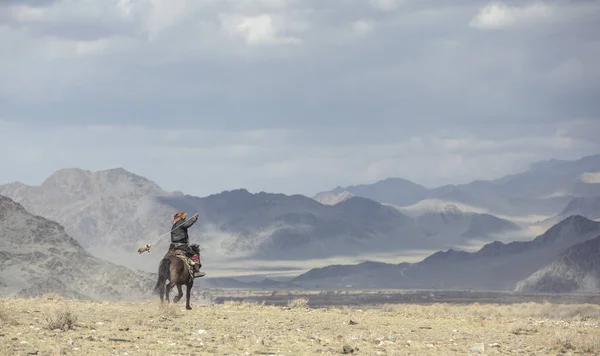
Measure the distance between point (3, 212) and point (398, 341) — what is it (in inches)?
3871

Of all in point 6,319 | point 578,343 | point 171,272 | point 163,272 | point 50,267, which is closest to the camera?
point 6,319

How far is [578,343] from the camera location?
24.8 m

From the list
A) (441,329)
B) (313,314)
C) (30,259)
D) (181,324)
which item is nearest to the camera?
(181,324)

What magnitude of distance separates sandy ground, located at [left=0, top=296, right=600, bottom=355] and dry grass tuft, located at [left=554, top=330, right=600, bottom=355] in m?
0.02

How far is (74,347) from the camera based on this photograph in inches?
816

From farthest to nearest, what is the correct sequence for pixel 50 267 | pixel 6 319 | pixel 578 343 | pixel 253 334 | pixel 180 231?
pixel 50 267
pixel 180 231
pixel 253 334
pixel 578 343
pixel 6 319

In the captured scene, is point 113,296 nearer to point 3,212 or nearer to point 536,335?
point 3,212

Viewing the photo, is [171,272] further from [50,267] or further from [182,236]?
[50,267]

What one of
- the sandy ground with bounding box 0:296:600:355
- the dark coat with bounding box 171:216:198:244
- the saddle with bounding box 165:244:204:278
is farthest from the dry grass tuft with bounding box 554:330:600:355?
the dark coat with bounding box 171:216:198:244

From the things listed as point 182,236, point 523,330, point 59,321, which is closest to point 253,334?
point 59,321

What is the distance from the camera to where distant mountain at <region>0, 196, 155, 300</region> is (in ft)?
340

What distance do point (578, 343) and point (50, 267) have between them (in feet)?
302

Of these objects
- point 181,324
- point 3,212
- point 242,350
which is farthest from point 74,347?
point 3,212

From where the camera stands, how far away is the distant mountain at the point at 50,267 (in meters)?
104
